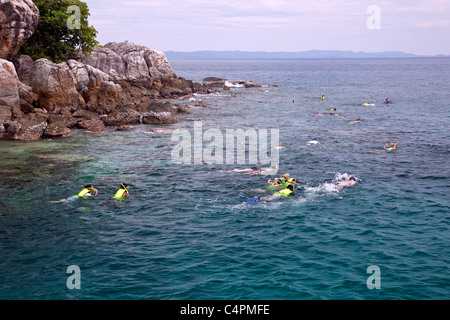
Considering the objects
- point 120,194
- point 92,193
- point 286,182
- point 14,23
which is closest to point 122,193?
point 120,194

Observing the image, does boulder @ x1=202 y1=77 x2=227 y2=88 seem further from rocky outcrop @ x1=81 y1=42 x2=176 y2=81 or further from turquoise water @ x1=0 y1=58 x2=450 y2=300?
turquoise water @ x1=0 y1=58 x2=450 y2=300

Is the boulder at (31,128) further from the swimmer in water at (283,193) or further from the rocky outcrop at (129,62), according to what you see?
the rocky outcrop at (129,62)

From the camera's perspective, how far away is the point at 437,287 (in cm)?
1590

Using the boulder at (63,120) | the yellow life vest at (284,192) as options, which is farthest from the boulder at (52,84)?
the yellow life vest at (284,192)

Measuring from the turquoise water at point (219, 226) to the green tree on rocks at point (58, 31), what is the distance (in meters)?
27.3

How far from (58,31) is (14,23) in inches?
575

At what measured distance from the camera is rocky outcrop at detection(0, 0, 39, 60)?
48.8m

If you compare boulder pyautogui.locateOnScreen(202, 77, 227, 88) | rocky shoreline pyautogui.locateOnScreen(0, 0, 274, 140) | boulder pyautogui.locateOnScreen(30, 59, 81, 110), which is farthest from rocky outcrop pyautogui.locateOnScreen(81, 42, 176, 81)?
boulder pyautogui.locateOnScreen(30, 59, 81, 110)

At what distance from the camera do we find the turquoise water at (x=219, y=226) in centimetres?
1606

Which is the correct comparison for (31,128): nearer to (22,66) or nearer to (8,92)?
(8,92)

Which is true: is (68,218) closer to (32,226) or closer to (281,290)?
(32,226)

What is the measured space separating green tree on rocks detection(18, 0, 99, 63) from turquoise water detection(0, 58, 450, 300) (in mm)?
27287

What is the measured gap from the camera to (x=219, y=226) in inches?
847
